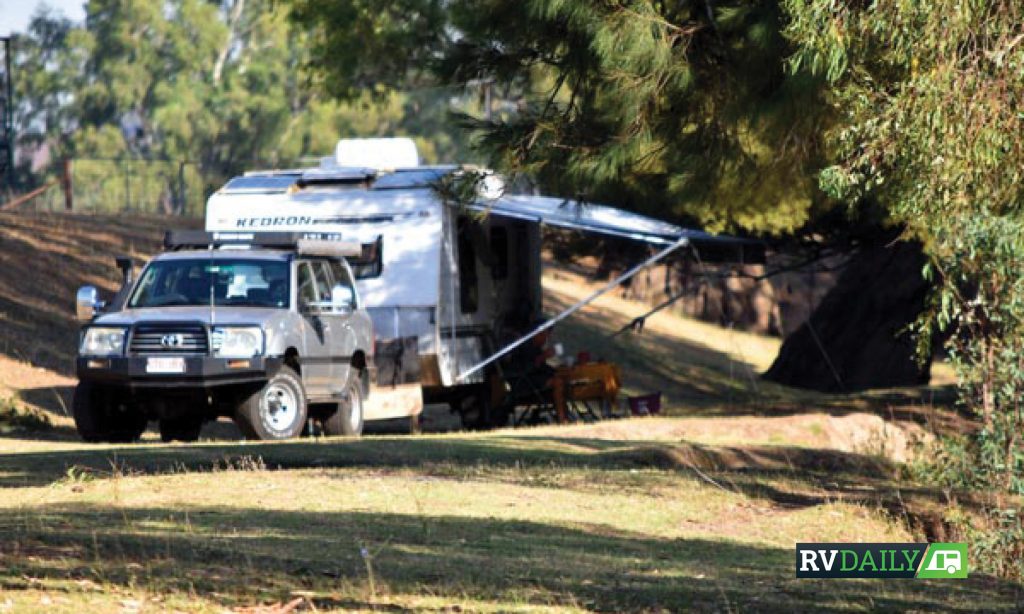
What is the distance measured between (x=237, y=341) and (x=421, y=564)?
8.36 m

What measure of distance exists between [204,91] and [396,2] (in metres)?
37.4

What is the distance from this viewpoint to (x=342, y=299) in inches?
765

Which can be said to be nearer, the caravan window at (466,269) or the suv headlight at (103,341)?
the suv headlight at (103,341)

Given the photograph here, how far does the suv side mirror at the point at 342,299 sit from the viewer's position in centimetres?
1923

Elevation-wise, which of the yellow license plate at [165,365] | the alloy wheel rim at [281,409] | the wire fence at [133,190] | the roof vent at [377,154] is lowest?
the wire fence at [133,190]

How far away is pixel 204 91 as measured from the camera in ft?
228

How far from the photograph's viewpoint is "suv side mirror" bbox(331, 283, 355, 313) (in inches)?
757

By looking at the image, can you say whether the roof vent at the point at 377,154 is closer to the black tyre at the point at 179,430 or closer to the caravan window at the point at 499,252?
the caravan window at the point at 499,252

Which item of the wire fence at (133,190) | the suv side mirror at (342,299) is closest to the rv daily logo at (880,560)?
the suv side mirror at (342,299)

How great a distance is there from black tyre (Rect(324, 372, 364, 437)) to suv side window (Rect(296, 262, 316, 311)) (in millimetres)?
1190

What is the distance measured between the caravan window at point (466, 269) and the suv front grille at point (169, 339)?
6533mm

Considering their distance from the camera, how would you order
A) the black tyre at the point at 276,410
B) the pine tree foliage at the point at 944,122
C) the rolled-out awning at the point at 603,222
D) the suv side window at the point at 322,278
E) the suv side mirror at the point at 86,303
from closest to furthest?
the pine tree foliage at the point at 944,122
the suv side mirror at the point at 86,303
the black tyre at the point at 276,410
the suv side window at the point at 322,278
the rolled-out awning at the point at 603,222

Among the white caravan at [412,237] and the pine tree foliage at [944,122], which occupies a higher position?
the pine tree foliage at [944,122]

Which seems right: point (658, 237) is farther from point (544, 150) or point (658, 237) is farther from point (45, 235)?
point (45, 235)
